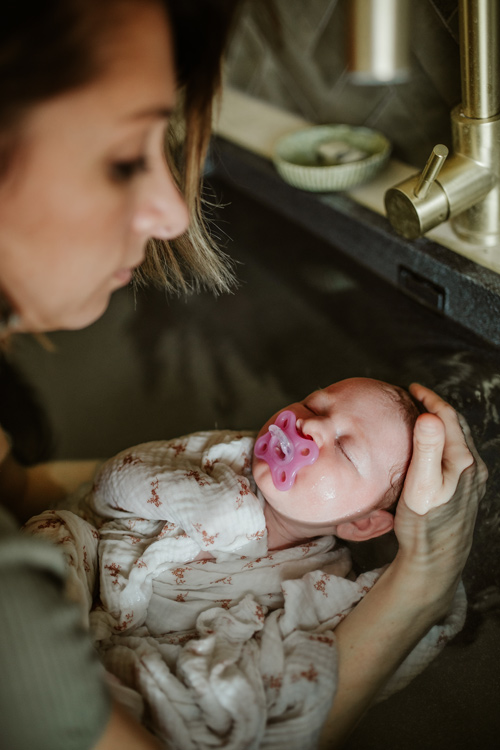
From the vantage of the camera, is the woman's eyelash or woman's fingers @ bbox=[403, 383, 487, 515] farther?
woman's fingers @ bbox=[403, 383, 487, 515]

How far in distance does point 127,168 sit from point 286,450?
513 mm

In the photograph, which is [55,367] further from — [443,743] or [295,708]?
[443,743]

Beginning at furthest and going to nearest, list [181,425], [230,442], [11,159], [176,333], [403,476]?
[176,333] < [181,425] < [230,442] < [403,476] < [11,159]

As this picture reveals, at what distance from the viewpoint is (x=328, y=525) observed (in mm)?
985

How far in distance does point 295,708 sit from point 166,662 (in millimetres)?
187

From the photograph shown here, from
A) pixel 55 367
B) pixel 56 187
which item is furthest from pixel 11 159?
pixel 55 367

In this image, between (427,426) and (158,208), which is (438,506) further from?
(158,208)

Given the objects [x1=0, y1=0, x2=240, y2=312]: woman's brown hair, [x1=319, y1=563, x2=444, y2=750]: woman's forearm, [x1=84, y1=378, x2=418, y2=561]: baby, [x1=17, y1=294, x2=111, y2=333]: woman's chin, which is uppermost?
[x1=0, y1=0, x2=240, y2=312]: woman's brown hair

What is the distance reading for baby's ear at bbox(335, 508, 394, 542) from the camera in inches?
35.7

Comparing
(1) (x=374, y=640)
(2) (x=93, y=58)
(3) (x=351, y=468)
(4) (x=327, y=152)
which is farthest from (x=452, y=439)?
(4) (x=327, y=152)

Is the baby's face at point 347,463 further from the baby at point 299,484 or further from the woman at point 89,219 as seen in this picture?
the woman at point 89,219

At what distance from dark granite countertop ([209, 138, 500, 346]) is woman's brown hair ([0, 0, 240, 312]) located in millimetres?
452

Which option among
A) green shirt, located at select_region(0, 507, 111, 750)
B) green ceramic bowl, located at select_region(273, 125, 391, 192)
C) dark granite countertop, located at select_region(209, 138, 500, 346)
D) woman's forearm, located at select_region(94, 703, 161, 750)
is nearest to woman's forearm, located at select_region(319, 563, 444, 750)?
woman's forearm, located at select_region(94, 703, 161, 750)

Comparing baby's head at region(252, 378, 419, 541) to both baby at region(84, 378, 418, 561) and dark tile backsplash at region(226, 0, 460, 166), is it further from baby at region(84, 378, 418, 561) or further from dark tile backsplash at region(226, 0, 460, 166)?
dark tile backsplash at region(226, 0, 460, 166)
